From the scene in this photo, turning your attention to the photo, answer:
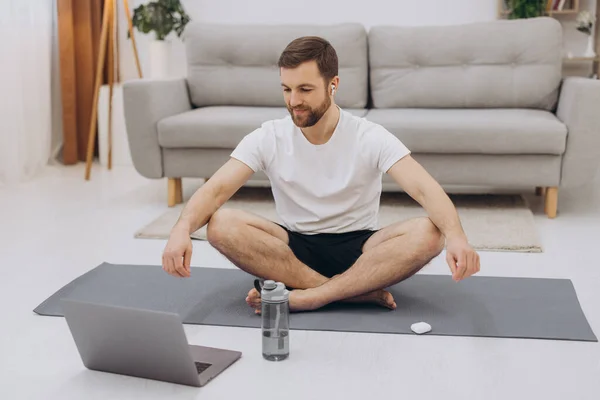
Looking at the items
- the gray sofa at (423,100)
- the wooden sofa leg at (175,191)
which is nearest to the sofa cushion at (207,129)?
the gray sofa at (423,100)

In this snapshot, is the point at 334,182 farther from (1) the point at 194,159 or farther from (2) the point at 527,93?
(2) the point at 527,93

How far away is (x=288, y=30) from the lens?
431 cm

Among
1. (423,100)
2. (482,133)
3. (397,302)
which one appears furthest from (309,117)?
(423,100)

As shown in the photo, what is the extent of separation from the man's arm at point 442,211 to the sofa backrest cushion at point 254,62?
6.54 ft

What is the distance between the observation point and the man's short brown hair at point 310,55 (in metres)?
2.21

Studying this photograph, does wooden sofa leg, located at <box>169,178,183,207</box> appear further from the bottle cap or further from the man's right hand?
the bottle cap

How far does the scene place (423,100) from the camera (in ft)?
13.6

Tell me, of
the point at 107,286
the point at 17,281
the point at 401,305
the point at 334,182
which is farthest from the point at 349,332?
the point at 17,281

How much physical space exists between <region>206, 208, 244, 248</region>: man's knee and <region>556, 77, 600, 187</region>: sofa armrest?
72.6 inches

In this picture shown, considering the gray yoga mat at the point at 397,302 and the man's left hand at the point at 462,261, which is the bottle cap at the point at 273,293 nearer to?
the gray yoga mat at the point at 397,302

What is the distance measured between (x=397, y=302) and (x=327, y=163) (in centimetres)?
47

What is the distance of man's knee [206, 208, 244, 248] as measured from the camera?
7.61 ft

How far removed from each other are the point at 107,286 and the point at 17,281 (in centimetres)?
32

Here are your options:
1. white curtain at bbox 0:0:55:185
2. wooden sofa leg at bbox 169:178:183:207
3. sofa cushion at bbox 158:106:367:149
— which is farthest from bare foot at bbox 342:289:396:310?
white curtain at bbox 0:0:55:185
